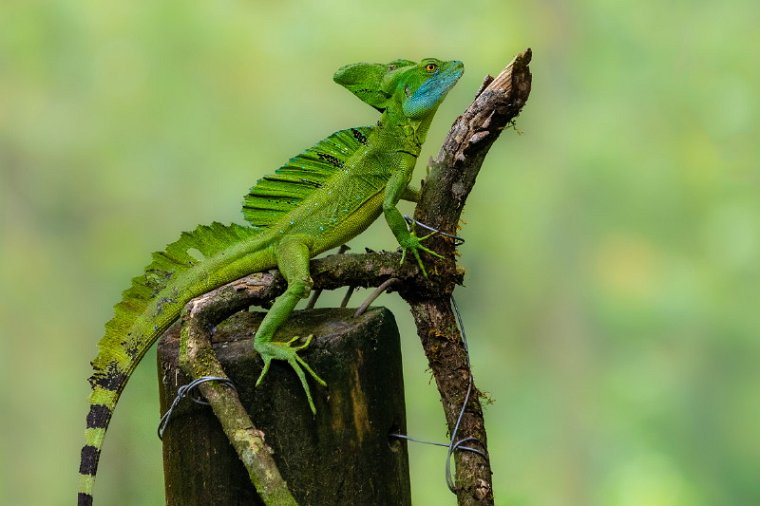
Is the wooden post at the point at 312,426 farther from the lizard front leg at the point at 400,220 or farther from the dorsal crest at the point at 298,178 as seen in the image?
the dorsal crest at the point at 298,178

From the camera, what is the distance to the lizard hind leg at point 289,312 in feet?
6.89

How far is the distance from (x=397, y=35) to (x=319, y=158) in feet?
8.27

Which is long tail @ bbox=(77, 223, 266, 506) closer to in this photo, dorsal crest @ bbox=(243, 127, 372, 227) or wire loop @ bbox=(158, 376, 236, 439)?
dorsal crest @ bbox=(243, 127, 372, 227)

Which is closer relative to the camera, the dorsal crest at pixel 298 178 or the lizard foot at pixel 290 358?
the lizard foot at pixel 290 358

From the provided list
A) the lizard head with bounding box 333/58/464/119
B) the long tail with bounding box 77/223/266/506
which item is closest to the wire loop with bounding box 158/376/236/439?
the long tail with bounding box 77/223/266/506

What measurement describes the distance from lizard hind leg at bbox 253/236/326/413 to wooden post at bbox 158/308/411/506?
0.03 meters

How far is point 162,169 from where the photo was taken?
15.8ft

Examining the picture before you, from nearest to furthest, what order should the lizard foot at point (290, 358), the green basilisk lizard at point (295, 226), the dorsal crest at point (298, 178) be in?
1. the lizard foot at point (290, 358)
2. the green basilisk lizard at point (295, 226)
3. the dorsal crest at point (298, 178)

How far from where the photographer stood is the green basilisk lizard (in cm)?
231

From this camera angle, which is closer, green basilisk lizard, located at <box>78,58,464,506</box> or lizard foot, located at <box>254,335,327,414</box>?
lizard foot, located at <box>254,335,327,414</box>

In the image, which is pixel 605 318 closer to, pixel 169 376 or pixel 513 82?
pixel 513 82

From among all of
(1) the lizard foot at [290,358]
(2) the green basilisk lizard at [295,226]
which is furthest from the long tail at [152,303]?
(1) the lizard foot at [290,358]

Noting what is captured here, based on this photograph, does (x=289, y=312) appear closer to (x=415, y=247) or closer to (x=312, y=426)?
(x=312, y=426)

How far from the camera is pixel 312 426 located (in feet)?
6.93
